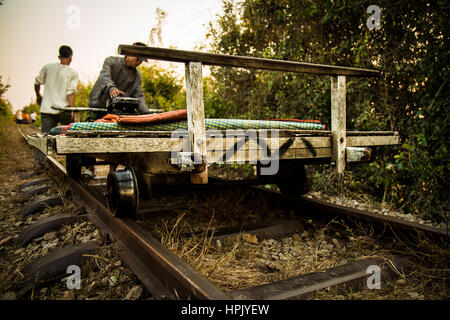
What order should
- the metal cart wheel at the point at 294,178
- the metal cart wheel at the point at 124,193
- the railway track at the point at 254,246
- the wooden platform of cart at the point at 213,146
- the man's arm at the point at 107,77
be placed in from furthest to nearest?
1. the man's arm at the point at 107,77
2. the metal cart wheel at the point at 294,178
3. the metal cart wheel at the point at 124,193
4. the wooden platform of cart at the point at 213,146
5. the railway track at the point at 254,246

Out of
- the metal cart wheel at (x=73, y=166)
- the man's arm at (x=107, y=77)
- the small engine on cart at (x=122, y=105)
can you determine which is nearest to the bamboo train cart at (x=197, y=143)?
the small engine on cart at (x=122, y=105)

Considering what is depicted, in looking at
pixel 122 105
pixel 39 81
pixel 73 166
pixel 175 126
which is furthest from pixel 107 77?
pixel 175 126

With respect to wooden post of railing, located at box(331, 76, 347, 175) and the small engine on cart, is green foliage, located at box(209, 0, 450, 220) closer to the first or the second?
wooden post of railing, located at box(331, 76, 347, 175)

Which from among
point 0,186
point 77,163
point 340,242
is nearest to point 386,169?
point 340,242

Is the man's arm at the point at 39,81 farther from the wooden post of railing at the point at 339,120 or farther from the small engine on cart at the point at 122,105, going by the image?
the wooden post of railing at the point at 339,120

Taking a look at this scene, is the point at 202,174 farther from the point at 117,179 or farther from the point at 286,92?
the point at 286,92

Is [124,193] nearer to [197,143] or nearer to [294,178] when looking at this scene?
[197,143]

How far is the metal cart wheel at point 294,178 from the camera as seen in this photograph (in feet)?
10.7

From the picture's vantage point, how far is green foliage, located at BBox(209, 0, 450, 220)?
3.40 m

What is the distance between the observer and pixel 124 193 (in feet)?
7.91

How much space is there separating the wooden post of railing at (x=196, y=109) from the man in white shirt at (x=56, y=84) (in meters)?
4.71

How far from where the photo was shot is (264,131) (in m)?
2.29

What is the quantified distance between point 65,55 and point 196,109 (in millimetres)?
5026
